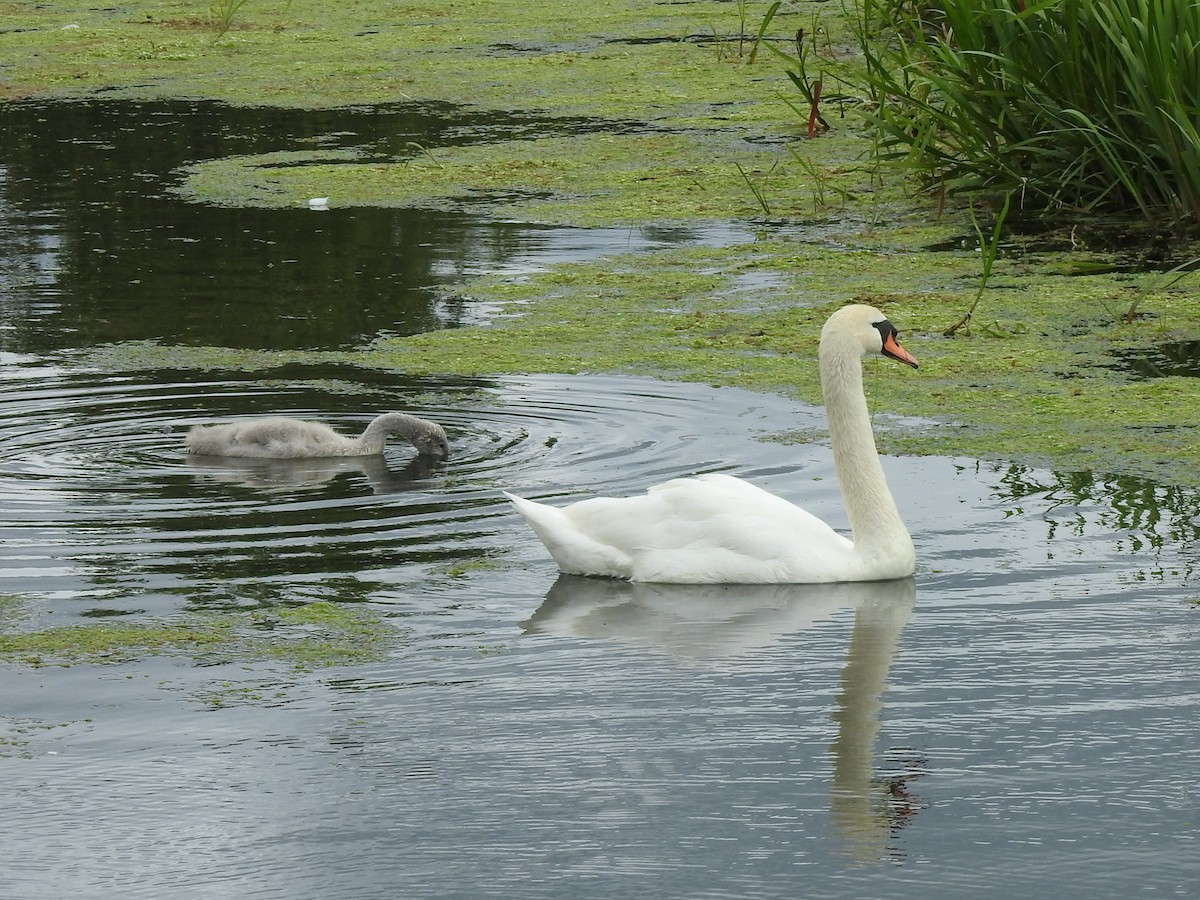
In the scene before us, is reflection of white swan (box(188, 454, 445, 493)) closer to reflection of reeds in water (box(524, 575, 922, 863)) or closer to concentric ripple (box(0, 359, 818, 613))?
concentric ripple (box(0, 359, 818, 613))

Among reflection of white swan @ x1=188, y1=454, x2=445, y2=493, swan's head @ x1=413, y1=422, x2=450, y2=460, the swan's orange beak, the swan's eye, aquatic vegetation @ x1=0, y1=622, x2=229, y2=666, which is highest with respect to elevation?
the swan's eye

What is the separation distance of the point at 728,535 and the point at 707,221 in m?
6.37

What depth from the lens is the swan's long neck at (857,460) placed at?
5695 millimetres

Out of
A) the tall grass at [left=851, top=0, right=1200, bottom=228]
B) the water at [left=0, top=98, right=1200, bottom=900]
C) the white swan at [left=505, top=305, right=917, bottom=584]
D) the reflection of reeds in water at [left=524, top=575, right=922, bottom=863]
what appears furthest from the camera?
the tall grass at [left=851, top=0, right=1200, bottom=228]

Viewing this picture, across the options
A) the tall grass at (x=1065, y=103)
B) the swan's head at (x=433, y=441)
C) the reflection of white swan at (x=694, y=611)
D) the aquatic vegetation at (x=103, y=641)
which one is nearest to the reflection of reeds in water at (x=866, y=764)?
the reflection of white swan at (x=694, y=611)

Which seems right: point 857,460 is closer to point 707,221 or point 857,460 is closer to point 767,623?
point 767,623

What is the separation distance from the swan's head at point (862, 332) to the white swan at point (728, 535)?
312 mm

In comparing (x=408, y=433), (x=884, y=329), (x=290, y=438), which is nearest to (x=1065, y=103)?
(x=408, y=433)

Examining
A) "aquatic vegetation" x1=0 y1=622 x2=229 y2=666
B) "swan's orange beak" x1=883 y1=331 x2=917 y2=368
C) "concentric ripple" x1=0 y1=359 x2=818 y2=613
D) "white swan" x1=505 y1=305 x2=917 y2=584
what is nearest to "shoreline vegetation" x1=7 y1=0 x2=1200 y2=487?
"concentric ripple" x1=0 y1=359 x2=818 y2=613

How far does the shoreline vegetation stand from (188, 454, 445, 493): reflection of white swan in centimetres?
129

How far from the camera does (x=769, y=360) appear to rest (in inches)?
334

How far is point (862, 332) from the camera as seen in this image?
6117 mm

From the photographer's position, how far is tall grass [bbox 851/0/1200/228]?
9695 mm

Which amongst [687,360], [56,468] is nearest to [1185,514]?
[687,360]
